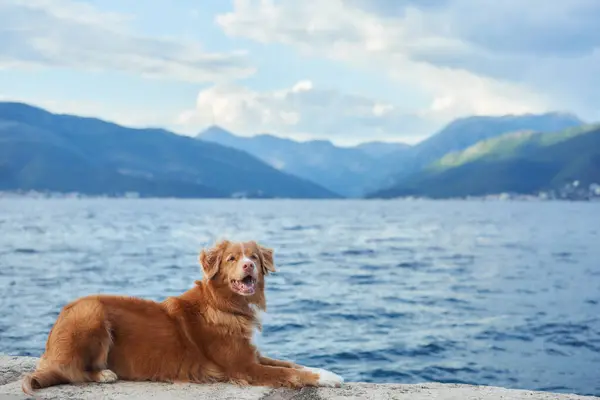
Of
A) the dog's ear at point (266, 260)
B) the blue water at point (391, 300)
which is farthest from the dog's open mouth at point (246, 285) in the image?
the blue water at point (391, 300)

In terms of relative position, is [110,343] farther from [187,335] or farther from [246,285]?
[246,285]

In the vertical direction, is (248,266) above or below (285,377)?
above

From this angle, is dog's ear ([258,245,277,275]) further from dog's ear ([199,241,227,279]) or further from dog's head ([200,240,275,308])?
dog's ear ([199,241,227,279])

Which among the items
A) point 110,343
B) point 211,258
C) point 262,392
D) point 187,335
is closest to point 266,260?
point 211,258

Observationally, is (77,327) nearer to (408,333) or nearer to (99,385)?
(99,385)

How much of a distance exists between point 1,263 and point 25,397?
3919 centimetres

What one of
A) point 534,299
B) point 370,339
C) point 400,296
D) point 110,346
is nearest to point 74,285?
point 400,296

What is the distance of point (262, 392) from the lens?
21.1 ft

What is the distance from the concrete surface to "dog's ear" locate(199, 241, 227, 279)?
1.03 m

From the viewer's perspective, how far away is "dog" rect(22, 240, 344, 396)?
21.4 feet

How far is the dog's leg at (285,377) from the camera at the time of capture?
672cm

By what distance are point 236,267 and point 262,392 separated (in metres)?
1.11

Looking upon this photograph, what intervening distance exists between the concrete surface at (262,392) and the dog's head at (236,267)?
0.89 m

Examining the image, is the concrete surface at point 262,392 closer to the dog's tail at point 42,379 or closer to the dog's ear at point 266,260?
the dog's tail at point 42,379
